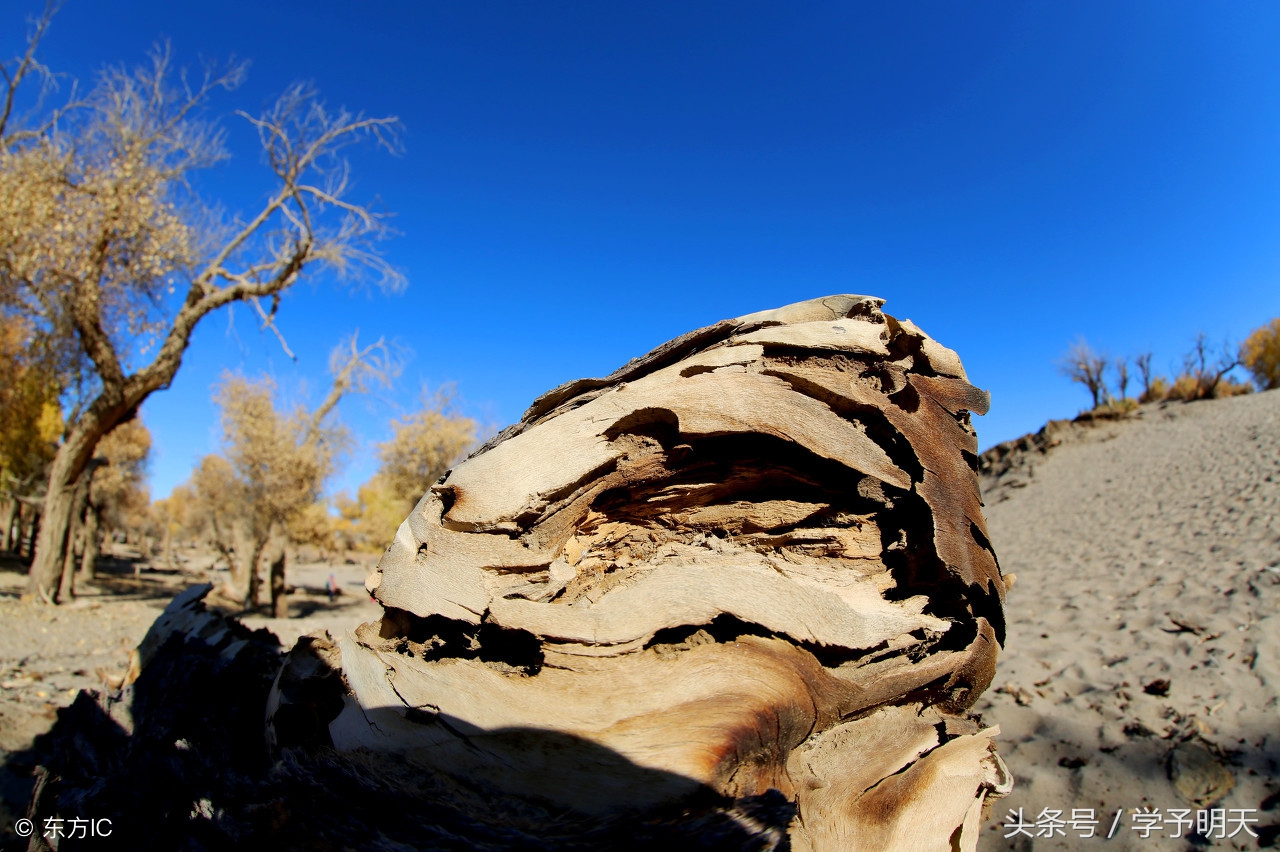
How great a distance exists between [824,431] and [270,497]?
57.1 ft

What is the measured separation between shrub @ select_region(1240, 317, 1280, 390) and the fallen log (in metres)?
46.0

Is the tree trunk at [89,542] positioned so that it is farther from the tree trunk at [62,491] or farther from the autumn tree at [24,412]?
the tree trunk at [62,491]

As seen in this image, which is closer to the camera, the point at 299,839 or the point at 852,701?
the point at 299,839

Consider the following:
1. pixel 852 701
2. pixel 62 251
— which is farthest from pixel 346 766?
pixel 62 251

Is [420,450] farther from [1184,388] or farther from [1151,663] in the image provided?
[1184,388]

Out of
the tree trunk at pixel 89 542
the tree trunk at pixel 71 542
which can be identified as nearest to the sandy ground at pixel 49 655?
the tree trunk at pixel 71 542

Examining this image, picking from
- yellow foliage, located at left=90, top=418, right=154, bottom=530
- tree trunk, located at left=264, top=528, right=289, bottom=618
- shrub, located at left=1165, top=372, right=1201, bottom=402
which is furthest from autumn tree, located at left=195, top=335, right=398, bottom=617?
shrub, located at left=1165, top=372, right=1201, bottom=402

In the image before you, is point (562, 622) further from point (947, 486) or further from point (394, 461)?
point (394, 461)

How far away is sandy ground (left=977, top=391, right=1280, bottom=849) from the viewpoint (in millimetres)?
4227

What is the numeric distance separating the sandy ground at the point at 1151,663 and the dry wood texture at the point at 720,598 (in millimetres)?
2589

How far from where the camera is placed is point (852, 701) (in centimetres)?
238

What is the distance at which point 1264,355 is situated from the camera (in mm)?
36469

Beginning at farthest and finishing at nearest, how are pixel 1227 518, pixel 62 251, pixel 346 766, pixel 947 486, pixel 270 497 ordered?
1. pixel 270 497
2. pixel 1227 518
3. pixel 62 251
4. pixel 947 486
5. pixel 346 766

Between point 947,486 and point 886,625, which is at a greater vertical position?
point 947,486
